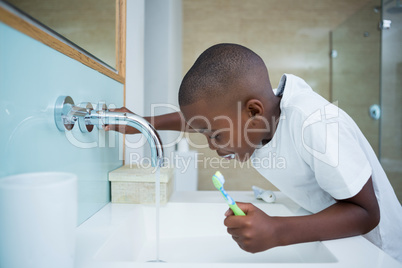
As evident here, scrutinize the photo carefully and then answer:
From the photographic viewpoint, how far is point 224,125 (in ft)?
1.75

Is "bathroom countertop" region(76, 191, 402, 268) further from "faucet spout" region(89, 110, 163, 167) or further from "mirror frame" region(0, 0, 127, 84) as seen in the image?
"mirror frame" region(0, 0, 127, 84)

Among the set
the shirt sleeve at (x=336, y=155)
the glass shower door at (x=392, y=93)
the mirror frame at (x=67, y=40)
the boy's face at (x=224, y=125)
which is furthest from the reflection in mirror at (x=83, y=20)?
the glass shower door at (x=392, y=93)

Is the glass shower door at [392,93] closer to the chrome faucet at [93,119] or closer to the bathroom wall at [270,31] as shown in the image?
the bathroom wall at [270,31]

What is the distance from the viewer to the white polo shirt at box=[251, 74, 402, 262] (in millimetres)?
448

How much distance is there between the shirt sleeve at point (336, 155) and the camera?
44 cm

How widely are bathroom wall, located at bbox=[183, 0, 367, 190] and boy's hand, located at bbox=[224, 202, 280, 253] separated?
169 cm

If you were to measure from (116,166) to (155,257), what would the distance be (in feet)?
0.85

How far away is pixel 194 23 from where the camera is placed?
6.89 ft

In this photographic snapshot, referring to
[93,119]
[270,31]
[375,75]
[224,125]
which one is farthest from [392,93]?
[93,119]

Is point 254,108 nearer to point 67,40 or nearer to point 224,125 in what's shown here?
point 224,125

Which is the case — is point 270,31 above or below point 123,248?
above

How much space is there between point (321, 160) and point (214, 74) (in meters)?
0.25

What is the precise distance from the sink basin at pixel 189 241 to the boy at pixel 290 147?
86 millimetres

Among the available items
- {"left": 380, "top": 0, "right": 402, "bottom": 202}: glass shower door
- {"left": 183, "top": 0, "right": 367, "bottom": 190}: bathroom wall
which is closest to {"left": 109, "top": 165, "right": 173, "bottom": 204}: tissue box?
{"left": 183, "top": 0, "right": 367, "bottom": 190}: bathroom wall
